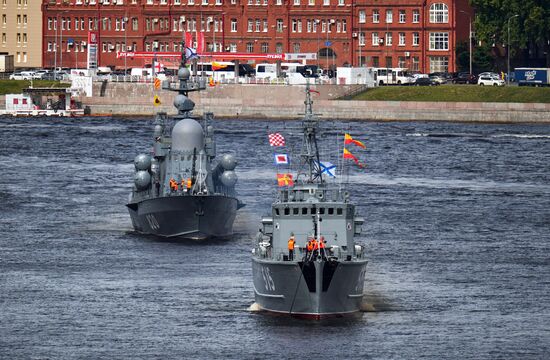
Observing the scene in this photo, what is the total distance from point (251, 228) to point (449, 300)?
2412cm

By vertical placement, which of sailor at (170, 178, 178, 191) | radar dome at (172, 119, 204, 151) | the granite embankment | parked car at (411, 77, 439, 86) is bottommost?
sailor at (170, 178, 178, 191)

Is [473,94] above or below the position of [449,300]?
above

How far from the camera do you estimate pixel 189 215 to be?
276ft

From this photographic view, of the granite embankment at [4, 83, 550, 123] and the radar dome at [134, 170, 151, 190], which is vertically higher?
the granite embankment at [4, 83, 550, 123]

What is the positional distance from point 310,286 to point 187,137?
25605mm

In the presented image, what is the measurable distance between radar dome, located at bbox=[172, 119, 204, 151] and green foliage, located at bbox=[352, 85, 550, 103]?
103 metres

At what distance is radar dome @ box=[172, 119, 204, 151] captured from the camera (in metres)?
85.0

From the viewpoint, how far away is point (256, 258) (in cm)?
6259

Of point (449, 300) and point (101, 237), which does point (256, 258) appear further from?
point (101, 237)

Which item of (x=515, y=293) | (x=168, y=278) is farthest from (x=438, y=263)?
(x=168, y=278)

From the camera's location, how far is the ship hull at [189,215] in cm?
8381

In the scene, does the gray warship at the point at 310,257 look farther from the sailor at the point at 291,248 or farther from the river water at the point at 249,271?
the river water at the point at 249,271

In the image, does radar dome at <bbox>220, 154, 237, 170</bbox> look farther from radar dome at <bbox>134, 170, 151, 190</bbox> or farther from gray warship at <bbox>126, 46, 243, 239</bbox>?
radar dome at <bbox>134, 170, 151, 190</bbox>

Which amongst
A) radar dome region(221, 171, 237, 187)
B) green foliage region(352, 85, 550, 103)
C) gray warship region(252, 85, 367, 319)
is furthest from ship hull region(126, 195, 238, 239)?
green foliage region(352, 85, 550, 103)
